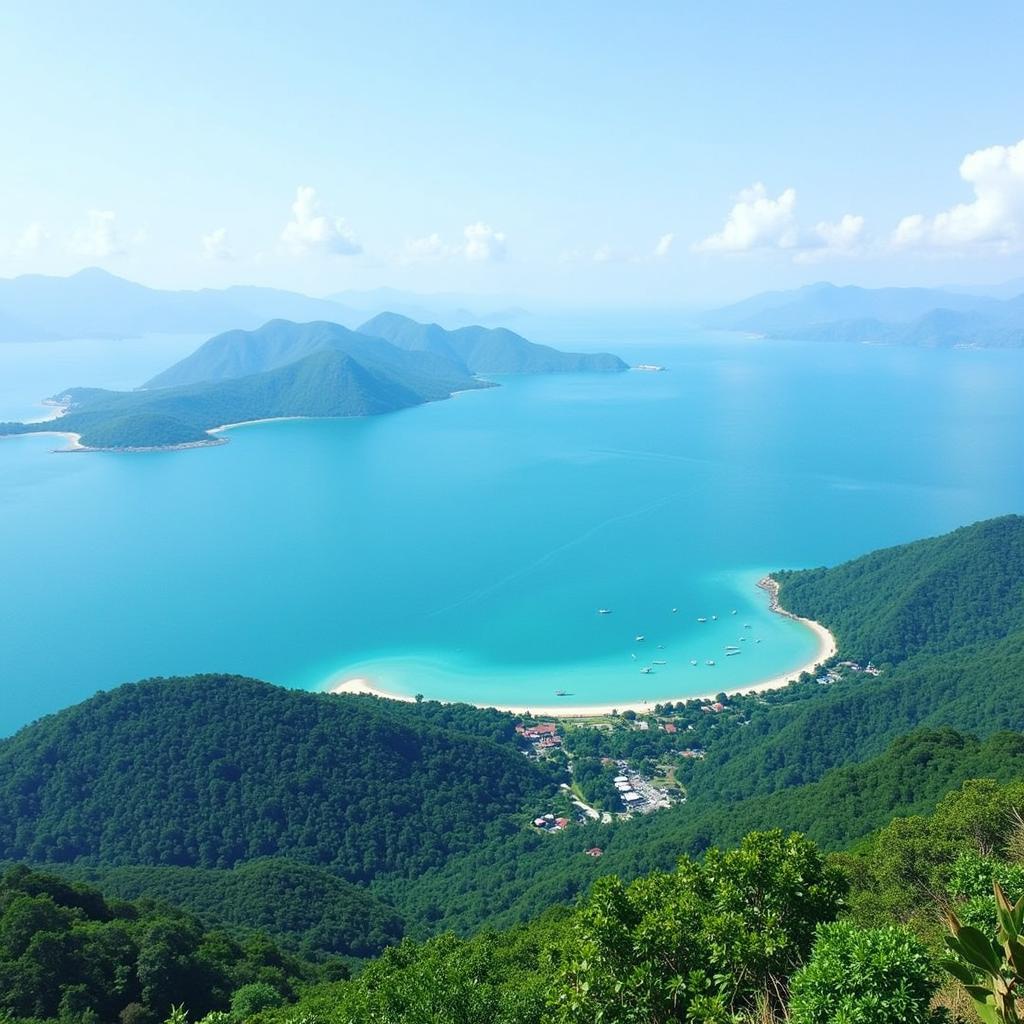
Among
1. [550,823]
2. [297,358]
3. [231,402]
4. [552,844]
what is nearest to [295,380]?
[231,402]

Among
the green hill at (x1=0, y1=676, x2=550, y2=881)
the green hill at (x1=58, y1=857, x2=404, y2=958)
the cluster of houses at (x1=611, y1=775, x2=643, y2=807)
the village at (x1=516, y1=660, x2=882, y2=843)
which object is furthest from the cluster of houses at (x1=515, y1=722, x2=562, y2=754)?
the green hill at (x1=58, y1=857, x2=404, y2=958)

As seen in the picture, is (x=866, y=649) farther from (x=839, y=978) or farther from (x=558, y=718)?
(x=839, y=978)

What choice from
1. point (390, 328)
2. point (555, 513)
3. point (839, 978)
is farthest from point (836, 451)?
point (390, 328)

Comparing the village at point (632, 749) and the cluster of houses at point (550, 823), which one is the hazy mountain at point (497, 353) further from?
the cluster of houses at point (550, 823)

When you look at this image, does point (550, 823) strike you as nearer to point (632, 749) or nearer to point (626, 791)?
point (626, 791)

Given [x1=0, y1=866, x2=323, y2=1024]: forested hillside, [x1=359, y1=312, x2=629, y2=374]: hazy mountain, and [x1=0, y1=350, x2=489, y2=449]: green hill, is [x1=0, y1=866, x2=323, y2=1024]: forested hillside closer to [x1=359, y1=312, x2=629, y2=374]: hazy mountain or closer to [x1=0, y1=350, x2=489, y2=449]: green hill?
[x1=0, y1=350, x2=489, y2=449]: green hill

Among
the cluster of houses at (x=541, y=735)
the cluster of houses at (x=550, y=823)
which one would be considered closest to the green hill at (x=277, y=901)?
the cluster of houses at (x=550, y=823)
